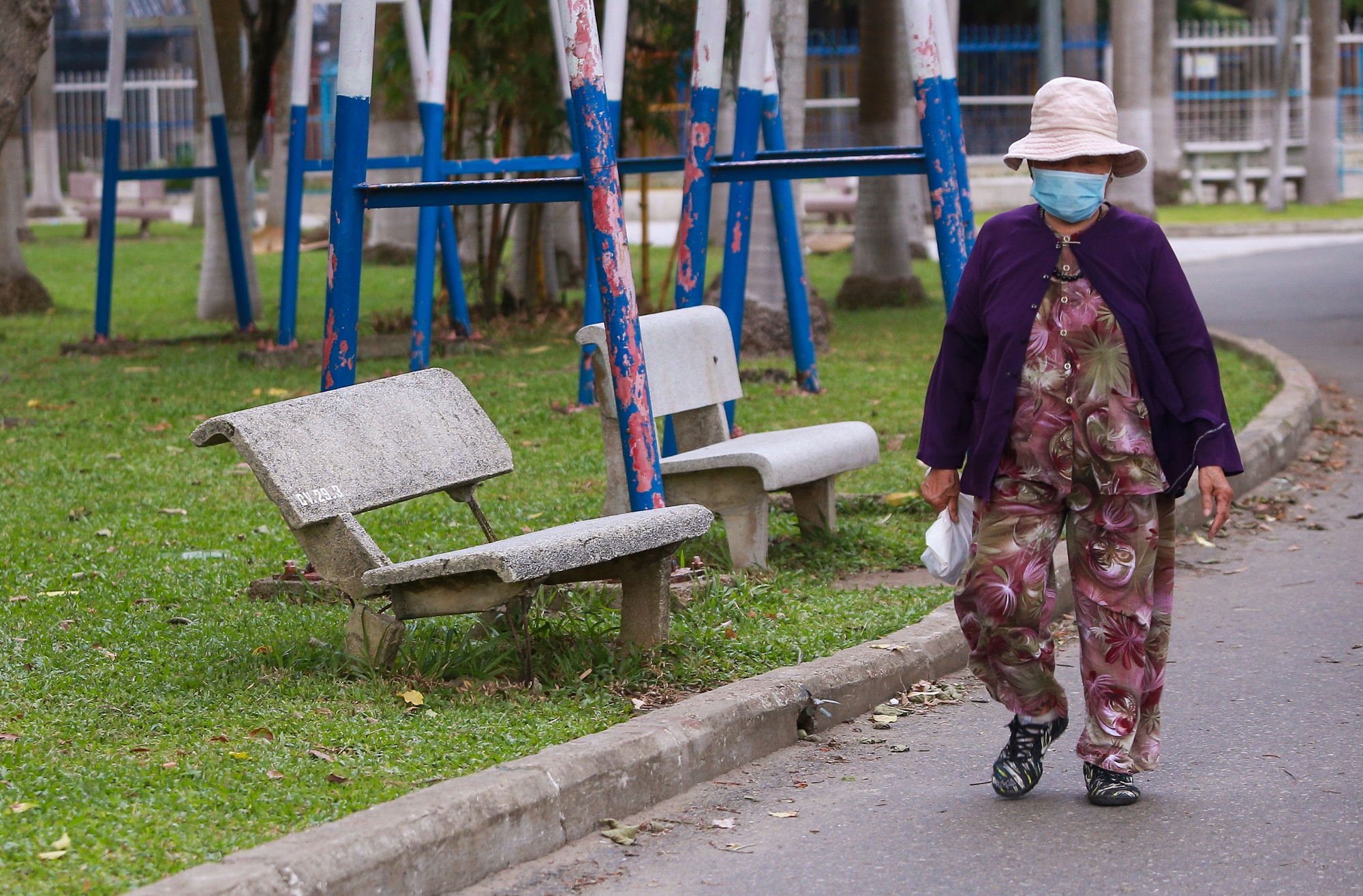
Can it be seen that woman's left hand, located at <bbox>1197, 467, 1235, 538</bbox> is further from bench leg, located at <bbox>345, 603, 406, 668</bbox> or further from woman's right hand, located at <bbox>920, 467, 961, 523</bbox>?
bench leg, located at <bbox>345, 603, 406, 668</bbox>

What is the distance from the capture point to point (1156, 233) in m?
4.09

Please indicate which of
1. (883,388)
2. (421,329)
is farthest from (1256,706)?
(421,329)

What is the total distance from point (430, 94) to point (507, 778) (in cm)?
727

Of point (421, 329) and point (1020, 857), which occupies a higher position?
point (421, 329)

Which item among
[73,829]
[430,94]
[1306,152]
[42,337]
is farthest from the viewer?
[1306,152]

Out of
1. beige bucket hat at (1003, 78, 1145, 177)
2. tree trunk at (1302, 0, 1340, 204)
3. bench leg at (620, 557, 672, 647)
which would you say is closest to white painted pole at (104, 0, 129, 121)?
bench leg at (620, 557, 672, 647)

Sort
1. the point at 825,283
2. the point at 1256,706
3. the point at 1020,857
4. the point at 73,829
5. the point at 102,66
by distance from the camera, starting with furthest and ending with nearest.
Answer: the point at 102,66 < the point at 825,283 < the point at 1256,706 < the point at 1020,857 < the point at 73,829

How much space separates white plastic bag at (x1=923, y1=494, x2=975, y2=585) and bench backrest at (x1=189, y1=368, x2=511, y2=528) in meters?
1.68

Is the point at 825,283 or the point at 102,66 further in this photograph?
the point at 102,66

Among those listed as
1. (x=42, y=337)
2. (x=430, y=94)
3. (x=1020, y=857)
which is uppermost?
(x=430, y=94)

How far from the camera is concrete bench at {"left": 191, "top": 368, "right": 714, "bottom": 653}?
178 inches

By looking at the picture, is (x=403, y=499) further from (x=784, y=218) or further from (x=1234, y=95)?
(x=1234, y=95)

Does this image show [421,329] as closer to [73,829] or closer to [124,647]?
[124,647]

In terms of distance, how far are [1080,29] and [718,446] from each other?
25555mm
